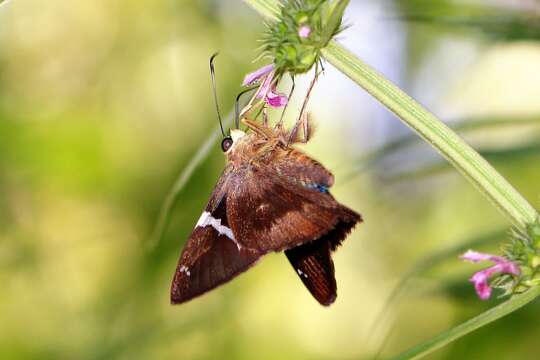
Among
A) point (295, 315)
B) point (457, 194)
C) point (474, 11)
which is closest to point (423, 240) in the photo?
point (457, 194)

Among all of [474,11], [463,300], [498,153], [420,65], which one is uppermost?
[420,65]

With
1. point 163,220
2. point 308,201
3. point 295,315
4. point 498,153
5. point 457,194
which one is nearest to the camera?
point 308,201

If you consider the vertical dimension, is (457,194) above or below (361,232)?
below

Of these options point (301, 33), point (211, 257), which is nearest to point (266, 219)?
point (211, 257)

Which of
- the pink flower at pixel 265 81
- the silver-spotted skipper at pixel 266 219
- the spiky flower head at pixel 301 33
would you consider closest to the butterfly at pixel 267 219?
the silver-spotted skipper at pixel 266 219

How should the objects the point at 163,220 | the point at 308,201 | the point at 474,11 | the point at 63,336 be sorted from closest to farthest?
1. the point at 308,201
2. the point at 163,220
3. the point at 474,11
4. the point at 63,336

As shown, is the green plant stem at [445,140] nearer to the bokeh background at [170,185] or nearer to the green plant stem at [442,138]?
the green plant stem at [442,138]

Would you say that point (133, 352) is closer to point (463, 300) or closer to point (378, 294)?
point (463, 300)

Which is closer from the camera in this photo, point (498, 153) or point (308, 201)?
point (308, 201)

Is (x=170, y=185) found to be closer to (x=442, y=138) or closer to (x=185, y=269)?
(x=185, y=269)
